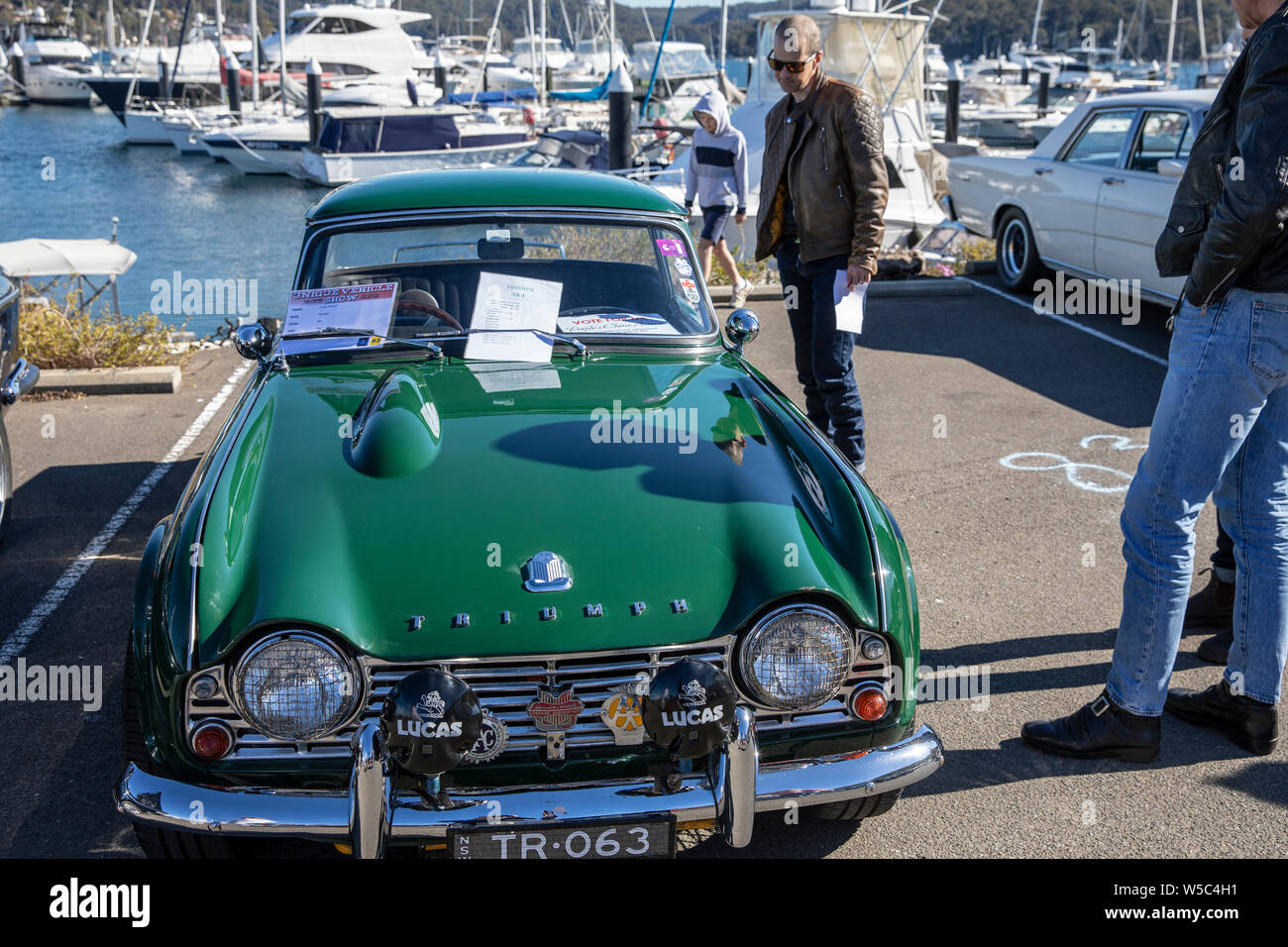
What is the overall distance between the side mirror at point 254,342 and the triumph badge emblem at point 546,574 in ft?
6.02

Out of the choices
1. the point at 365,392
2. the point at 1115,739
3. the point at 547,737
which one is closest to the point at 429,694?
the point at 547,737

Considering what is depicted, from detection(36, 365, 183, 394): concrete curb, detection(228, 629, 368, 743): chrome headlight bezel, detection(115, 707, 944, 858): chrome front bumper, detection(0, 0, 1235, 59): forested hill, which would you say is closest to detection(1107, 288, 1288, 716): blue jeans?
detection(115, 707, 944, 858): chrome front bumper

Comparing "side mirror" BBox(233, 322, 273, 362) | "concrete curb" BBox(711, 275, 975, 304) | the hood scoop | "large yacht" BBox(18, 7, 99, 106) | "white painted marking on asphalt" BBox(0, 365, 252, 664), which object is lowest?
"white painted marking on asphalt" BBox(0, 365, 252, 664)

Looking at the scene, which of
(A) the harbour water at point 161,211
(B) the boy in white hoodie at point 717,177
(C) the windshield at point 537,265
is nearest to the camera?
(C) the windshield at point 537,265

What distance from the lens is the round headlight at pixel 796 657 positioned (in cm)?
269

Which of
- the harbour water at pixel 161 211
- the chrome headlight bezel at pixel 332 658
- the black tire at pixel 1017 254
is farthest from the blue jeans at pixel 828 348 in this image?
the harbour water at pixel 161 211

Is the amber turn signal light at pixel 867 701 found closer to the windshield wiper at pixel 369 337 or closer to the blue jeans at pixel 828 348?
the windshield wiper at pixel 369 337

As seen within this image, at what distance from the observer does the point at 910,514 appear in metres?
5.40

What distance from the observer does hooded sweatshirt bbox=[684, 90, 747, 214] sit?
955 centimetres

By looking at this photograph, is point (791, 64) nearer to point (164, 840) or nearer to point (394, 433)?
point (394, 433)

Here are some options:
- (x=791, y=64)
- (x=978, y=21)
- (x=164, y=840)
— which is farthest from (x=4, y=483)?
(x=978, y=21)

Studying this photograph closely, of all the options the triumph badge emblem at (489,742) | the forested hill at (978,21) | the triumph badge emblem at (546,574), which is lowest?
the triumph badge emblem at (489,742)

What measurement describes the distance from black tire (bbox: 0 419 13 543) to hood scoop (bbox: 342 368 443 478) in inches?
95.2

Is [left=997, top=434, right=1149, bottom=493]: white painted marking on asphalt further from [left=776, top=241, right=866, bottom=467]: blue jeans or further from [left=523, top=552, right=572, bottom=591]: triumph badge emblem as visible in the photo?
[left=523, top=552, right=572, bottom=591]: triumph badge emblem
